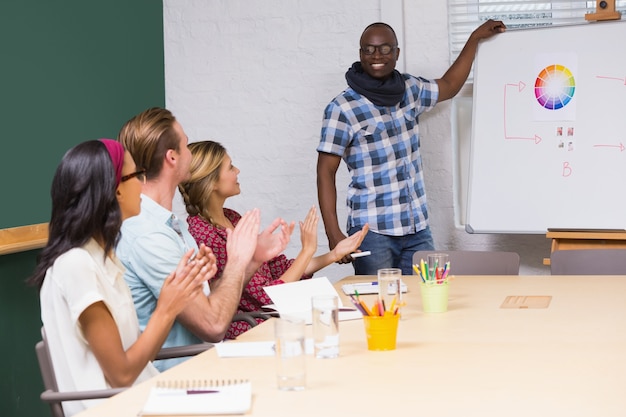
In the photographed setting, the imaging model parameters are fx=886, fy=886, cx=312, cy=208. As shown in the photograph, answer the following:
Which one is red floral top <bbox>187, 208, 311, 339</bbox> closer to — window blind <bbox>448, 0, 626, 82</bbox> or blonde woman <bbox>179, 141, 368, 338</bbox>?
blonde woman <bbox>179, 141, 368, 338</bbox>

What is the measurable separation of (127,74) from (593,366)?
11.6ft

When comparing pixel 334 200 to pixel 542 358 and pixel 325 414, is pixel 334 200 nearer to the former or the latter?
pixel 542 358

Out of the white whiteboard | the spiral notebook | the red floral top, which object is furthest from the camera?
the white whiteboard

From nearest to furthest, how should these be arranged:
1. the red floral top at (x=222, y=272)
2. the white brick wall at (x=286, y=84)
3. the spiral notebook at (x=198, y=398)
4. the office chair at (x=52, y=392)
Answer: the spiral notebook at (x=198, y=398), the office chair at (x=52, y=392), the red floral top at (x=222, y=272), the white brick wall at (x=286, y=84)

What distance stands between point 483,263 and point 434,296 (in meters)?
1.16

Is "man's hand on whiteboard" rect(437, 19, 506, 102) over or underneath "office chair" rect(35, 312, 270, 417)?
over

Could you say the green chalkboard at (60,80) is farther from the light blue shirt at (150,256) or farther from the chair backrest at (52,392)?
the chair backrest at (52,392)

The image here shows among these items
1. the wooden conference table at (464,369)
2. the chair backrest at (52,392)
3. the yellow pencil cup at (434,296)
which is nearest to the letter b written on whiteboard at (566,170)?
the wooden conference table at (464,369)

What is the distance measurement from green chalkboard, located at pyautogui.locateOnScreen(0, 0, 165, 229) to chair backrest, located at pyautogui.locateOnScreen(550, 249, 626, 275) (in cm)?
231

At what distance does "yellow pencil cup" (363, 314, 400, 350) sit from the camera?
2201mm

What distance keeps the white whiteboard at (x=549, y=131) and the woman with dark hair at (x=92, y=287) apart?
2575 millimetres

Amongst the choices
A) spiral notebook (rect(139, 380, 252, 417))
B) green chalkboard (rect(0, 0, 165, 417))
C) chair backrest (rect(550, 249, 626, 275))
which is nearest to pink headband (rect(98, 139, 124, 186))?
spiral notebook (rect(139, 380, 252, 417))

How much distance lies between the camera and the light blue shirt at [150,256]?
8.55ft

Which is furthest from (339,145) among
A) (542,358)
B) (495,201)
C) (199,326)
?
(542,358)
